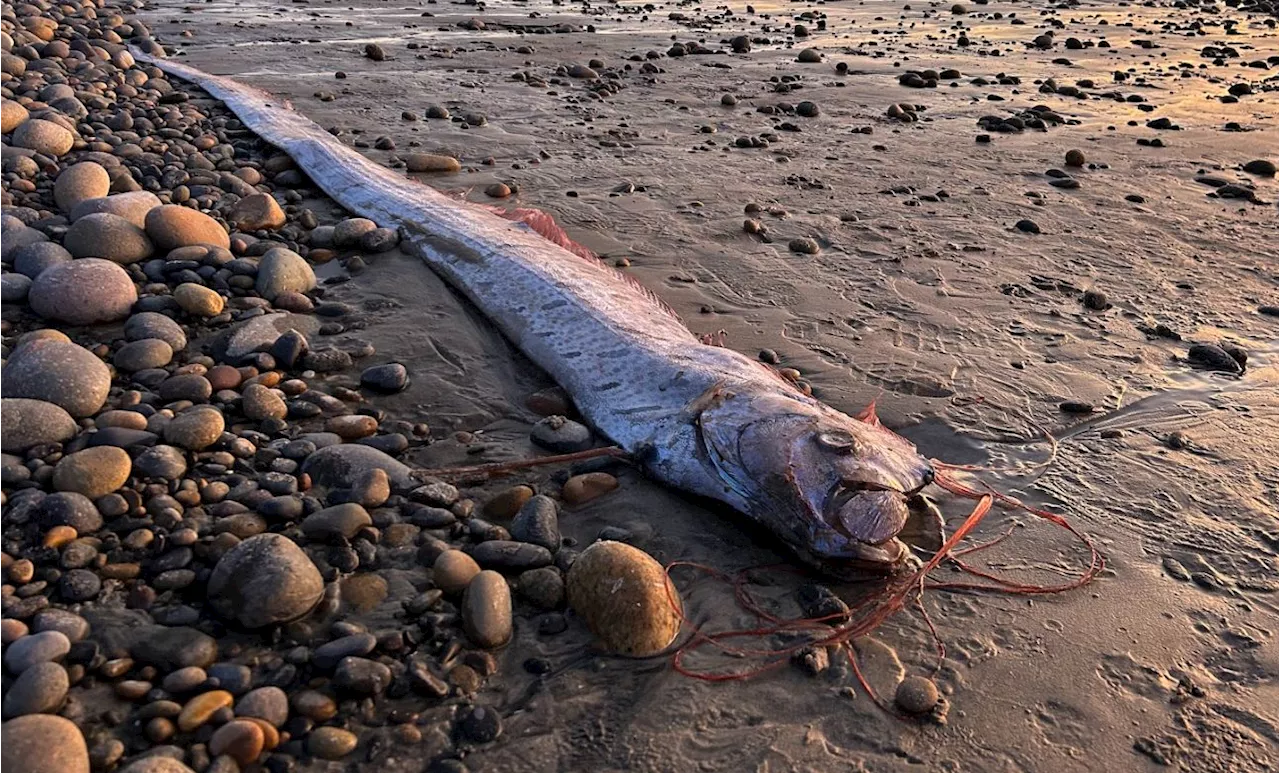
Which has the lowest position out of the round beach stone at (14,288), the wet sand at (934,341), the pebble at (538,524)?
the wet sand at (934,341)

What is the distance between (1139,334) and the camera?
5.47 m

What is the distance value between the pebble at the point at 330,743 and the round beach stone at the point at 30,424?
192cm

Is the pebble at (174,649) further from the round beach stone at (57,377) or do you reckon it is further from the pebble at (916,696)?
the pebble at (916,696)

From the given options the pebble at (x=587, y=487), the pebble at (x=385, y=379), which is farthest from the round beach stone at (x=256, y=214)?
the pebble at (x=587, y=487)

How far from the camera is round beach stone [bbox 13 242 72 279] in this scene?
511 centimetres

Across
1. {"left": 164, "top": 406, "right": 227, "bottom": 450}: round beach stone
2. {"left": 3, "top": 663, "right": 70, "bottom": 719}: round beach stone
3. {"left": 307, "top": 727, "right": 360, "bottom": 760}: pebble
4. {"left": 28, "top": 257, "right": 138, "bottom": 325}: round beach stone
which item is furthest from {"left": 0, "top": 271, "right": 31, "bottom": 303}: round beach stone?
{"left": 307, "top": 727, "right": 360, "bottom": 760}: pebble

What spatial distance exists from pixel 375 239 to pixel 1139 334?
15.7 feet

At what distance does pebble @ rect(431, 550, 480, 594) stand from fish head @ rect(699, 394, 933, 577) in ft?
3.79

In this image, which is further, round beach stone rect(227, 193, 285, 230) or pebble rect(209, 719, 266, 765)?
round beach stone rect(227, 193, 285, 230)

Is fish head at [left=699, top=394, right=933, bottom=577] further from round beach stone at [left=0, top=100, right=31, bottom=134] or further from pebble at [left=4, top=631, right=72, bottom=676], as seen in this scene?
round beach stone at [left=0, top=100, right=31, bottom=134]

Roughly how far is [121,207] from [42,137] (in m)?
2.06

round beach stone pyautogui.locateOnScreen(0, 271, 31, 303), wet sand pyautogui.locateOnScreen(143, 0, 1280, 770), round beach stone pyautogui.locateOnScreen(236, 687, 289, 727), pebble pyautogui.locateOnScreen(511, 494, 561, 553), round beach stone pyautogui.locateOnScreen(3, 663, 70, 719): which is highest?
round beach stone pyautogui.locateOnScreen(0, 271, 31, 303)

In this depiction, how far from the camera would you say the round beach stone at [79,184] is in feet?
20.3

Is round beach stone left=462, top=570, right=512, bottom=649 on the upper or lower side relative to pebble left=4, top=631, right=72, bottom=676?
lower
